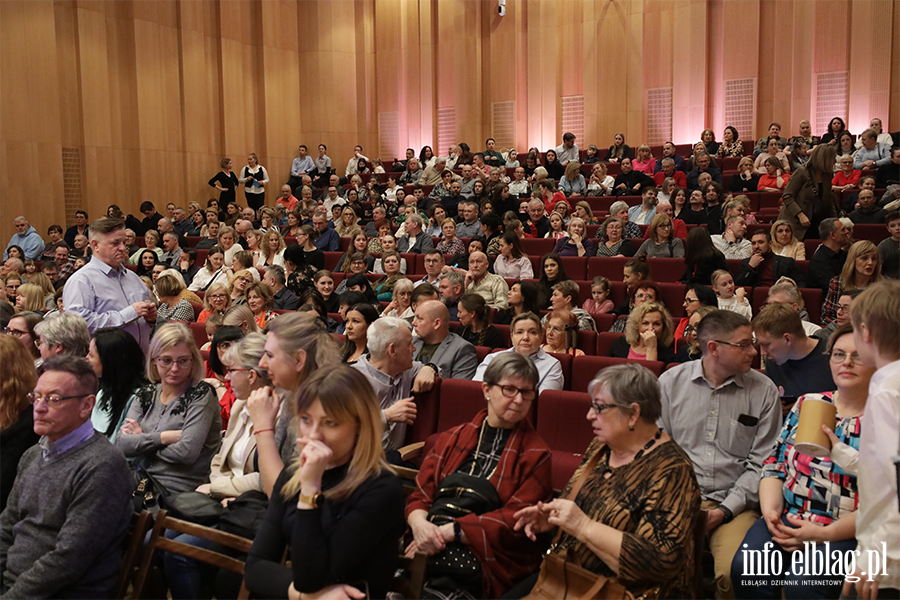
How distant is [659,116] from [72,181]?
8721 millimetres

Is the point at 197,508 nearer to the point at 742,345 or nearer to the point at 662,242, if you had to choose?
the point at 742,345

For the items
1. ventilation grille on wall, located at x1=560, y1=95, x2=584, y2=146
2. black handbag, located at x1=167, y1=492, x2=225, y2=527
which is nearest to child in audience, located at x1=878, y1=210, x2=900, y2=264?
black handbag, located at x1=167, y1=492, x2=225, y2=527

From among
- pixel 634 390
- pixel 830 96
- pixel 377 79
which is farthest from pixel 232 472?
pixel 377 79

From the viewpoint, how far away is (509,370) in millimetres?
2424

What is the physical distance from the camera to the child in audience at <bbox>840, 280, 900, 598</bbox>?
175 cm

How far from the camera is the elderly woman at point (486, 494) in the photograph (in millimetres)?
2258

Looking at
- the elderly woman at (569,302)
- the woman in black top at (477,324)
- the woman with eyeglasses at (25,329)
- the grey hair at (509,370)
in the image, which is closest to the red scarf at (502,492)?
the grey hair at (509,370)

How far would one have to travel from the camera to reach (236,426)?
2.88 meters

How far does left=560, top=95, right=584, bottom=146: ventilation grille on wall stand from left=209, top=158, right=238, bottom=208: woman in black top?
5599mm

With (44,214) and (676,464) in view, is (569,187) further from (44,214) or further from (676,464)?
(676,464)

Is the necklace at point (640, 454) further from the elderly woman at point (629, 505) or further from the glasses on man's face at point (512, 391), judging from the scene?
the glasses on man's face at point (512, 391)

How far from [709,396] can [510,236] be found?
13.0 feet

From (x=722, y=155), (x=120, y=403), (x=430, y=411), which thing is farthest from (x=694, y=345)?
(x=722, y=155)

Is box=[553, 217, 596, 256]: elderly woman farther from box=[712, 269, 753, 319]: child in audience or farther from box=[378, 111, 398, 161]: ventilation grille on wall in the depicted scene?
box=[378, 111, 398, 161]: ventilation grille on wall
